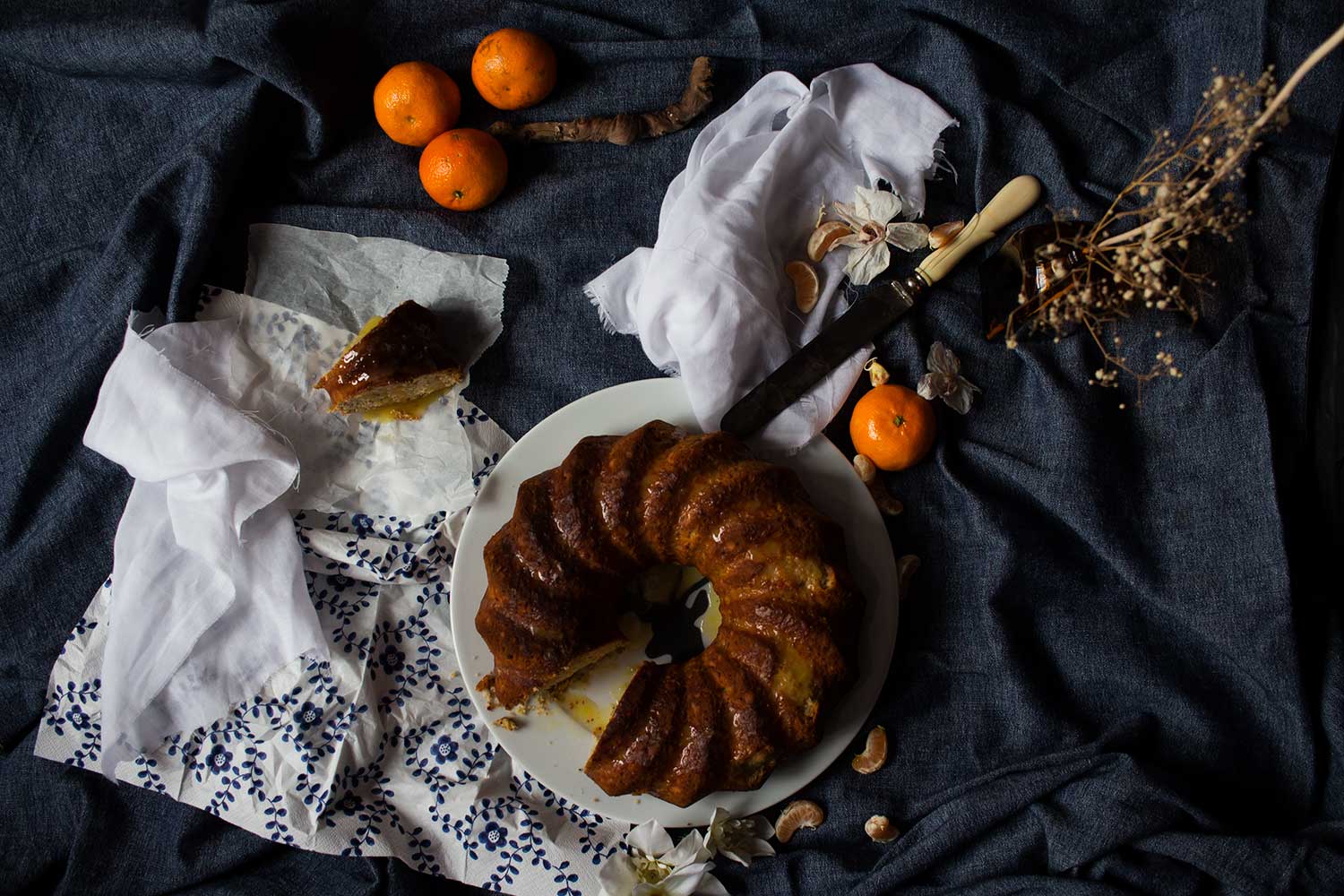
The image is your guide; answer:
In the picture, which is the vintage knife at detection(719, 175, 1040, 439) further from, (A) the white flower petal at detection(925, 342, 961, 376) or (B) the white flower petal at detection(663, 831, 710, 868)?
(B) the white flower petal at detection(663, 831, 710, 868)

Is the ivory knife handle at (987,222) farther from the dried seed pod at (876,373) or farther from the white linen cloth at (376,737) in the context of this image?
the white linen cloth at (376,737)

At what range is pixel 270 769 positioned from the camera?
2670 mm

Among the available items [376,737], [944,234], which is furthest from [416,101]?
[376,737]

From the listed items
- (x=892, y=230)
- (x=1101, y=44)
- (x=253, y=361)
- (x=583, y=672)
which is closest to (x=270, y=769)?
(x=583, y=672)

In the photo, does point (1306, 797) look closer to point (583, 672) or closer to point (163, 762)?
point (583, 672)

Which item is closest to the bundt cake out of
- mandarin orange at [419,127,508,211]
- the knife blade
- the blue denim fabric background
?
the knife blade

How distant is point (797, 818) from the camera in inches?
102

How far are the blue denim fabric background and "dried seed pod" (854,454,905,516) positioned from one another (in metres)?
0.06

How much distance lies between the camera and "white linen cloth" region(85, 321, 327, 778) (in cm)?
259

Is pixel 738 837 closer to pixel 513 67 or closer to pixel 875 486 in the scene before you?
pixel 875 486

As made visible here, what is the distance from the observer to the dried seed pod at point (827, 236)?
2.67m

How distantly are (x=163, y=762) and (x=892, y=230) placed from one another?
98.4 inches

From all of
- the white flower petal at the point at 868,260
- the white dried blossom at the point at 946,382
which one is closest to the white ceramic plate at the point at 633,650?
the white dried blossom at the point at 946,382

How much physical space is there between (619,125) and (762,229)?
0.53m
